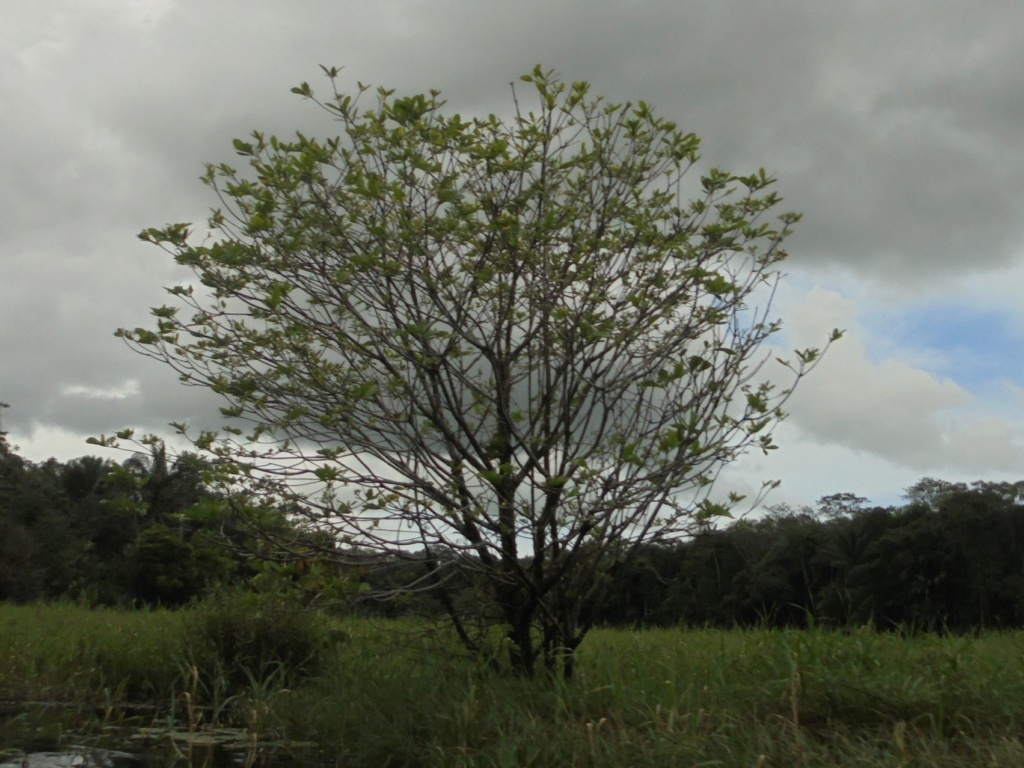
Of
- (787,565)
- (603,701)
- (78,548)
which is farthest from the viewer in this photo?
(78,548)

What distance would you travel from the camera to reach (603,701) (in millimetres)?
5332

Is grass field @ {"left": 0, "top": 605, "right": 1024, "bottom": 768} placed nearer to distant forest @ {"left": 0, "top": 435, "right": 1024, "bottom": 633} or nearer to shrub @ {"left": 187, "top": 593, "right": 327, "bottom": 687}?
shrub @ {"left": 187, "top": 593, "right": 327, "bottom": 687}

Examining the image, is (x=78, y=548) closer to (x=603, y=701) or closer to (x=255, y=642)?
(x=255, y=642)

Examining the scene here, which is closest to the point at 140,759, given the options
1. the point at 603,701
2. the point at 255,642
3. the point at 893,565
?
the point at 255,642

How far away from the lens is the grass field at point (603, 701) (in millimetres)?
4520

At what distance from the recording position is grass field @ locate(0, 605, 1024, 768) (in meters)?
4.52

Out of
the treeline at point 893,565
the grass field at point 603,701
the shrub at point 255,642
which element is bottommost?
the grass field at point 603,701

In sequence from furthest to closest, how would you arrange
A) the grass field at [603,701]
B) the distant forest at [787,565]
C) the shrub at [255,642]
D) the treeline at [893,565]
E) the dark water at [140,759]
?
the treeline at [893,565], the distant forest at [787,565], the shrub at [255,642], the dark water at [140,759], the grass field at [603,701]

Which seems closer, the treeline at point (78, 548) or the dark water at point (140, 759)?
the dark water at point (140, 759)

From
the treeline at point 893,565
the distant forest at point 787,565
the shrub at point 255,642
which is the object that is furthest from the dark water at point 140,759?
the treeline at point 893,565

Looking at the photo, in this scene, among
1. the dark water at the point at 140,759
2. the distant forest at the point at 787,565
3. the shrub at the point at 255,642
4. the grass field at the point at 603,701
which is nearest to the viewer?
the grass field at the point at 603,701

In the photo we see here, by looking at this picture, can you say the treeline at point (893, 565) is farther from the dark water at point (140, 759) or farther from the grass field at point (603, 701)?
the dark water at point (140, 759)

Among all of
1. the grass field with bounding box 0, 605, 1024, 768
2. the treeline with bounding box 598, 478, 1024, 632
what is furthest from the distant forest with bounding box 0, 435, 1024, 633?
the grass field with bounding box 0, 605, 1024, 768

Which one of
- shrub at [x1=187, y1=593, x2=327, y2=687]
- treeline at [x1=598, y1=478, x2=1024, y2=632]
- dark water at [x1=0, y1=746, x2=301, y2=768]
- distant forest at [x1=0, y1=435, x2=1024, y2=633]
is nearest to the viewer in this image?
dark water at [x1=0, y1=746, x2=301, y2=768]
